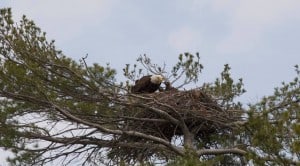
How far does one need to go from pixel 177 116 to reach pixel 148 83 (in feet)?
4.55

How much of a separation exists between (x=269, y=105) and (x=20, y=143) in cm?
346

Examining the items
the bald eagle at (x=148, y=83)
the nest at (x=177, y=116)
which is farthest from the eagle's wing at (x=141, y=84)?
the nest at (x=177, y=116)

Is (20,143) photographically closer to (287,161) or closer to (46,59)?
(46,59)

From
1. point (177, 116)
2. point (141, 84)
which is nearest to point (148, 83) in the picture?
point (141, 84)

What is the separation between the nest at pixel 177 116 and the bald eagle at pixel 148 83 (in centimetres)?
60

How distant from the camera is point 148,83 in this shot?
9.48 m

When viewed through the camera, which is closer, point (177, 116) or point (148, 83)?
point (177, 116)

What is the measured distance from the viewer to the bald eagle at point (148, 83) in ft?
30.7

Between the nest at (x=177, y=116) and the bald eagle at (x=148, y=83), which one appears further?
the bald eagle at (x=148, y=83)

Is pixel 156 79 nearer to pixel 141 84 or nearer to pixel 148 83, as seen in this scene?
pixel 148 83

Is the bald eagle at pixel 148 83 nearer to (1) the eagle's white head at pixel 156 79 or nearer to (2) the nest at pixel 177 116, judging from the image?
(1) the eagle's white head at pixel 156 79

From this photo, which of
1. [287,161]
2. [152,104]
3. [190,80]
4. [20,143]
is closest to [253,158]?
[287,161]

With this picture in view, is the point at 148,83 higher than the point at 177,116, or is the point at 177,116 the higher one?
the point at 148,83

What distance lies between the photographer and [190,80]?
924 centimetres
